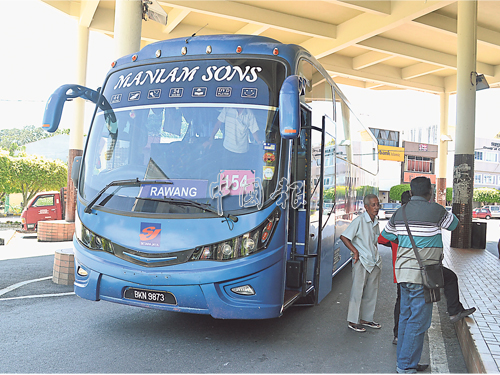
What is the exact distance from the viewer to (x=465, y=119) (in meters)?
14.4

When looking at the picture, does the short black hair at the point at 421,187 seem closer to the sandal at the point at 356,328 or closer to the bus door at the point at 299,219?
the bus door at the point at 299,219

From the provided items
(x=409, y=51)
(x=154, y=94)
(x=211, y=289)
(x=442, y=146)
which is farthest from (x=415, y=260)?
(x=442, y=146)

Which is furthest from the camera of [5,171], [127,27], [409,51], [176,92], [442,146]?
[442,146]

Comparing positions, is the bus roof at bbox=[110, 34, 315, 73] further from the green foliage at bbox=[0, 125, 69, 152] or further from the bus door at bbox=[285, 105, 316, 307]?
the green foliage at bbox=[0, 125, 69, 152]

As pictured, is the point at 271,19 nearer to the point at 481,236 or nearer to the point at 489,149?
the point at 481,236

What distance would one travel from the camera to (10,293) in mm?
7086

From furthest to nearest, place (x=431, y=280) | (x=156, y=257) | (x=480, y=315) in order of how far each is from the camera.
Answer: (x=480, y=315) < (x=156, y=257) < (x=431, y=280)

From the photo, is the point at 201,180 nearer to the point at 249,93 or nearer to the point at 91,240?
the point at 249,93

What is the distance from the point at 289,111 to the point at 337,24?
14.4 meters

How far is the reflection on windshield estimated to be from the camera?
4.57 metres

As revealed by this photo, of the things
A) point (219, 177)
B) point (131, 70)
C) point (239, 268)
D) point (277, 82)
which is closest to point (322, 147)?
point (277, 82)

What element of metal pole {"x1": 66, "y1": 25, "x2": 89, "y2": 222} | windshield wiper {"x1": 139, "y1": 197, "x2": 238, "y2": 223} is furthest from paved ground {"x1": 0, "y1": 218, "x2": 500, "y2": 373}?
metal pole {"x1": 66, "y1": 25, "x2": 89, "y2": 222}

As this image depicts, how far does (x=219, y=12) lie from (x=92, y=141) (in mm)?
10863

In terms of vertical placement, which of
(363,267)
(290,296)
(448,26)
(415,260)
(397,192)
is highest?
(448,26)
